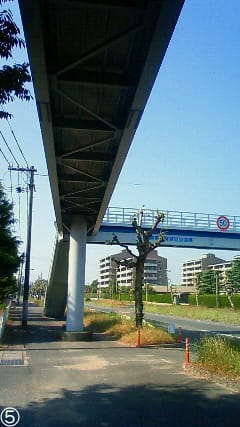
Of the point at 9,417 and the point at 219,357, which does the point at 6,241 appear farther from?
the point at 9,417

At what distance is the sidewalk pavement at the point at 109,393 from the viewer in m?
8.07

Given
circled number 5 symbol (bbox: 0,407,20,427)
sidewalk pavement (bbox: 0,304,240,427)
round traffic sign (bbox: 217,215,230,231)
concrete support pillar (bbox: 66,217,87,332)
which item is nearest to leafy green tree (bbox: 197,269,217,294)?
round traffic sign (bbox: 217,215,230,231)

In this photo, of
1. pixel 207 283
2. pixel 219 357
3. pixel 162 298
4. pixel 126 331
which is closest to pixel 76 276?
pixel 126 331

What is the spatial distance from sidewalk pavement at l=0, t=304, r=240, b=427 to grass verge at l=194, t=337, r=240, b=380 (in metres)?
0.52

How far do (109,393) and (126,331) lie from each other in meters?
15.0

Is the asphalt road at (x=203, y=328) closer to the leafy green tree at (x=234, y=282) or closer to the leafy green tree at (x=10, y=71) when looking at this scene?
the leafy green tree at (x=10, y=71)

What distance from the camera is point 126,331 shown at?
82.5 ft

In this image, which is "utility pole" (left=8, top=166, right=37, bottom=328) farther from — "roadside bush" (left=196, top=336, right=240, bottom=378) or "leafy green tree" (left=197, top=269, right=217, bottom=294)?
"leafy green tree" (left=197, top=269, right=217, bottom=294)

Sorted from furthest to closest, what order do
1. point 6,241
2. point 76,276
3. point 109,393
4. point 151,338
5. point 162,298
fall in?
point 162,298 → point 6,241 → point 76,276 → point 151,338 → point 109,393

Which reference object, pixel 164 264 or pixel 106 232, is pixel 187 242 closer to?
pixel 106 232

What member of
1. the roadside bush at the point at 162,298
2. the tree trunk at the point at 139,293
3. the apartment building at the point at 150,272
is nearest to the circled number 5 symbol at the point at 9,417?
the tree trunk at the point at 139,293

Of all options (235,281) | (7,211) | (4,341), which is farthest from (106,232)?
(235,281)

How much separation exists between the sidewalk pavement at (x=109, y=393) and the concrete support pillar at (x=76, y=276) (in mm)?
8237

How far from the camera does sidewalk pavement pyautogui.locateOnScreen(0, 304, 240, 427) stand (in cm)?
807
